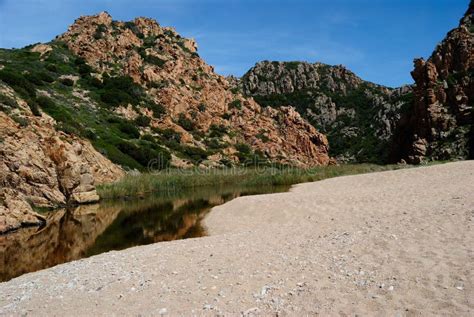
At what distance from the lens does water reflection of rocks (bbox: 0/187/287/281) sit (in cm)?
1436

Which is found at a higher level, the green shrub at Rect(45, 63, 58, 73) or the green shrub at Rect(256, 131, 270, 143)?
the green shrub at Rect(45, 63, 58, 73)

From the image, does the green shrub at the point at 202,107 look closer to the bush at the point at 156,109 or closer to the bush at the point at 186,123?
the bush at the point at 186,123

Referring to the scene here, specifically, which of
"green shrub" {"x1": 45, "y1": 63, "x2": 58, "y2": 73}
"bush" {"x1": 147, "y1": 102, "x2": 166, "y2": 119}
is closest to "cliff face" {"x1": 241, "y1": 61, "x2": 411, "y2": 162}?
"bush" {"x1": 147, "y1": 102, "x2": 166, "y2": 119}

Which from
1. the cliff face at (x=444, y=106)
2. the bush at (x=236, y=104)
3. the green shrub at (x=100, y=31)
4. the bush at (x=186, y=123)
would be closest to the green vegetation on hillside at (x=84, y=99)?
the bush at (x=186, y=123)

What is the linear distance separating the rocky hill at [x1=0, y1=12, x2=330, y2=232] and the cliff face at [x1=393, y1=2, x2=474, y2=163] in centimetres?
2226

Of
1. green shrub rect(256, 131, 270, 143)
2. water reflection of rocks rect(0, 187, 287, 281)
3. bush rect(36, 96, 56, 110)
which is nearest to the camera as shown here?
water reflection of rocks rect(0, 187, 287, 281)

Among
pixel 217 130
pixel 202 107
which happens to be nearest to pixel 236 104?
pixel 202 107

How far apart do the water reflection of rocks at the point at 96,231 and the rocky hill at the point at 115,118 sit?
2.05 metres

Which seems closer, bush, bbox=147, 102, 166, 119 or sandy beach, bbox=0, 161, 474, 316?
sandy beach, bbox=0, 161, 474, 316

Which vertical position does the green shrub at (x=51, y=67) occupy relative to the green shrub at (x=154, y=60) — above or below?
below

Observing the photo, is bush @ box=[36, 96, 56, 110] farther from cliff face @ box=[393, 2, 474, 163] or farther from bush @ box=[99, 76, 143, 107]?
cliff face @ box=[393, 2, 474, 163]

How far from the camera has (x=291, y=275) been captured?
8602 mm

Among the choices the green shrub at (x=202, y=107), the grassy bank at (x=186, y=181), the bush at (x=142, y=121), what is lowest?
the grassy bank at (x=186, y=181)

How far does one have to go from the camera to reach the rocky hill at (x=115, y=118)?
26797mm
